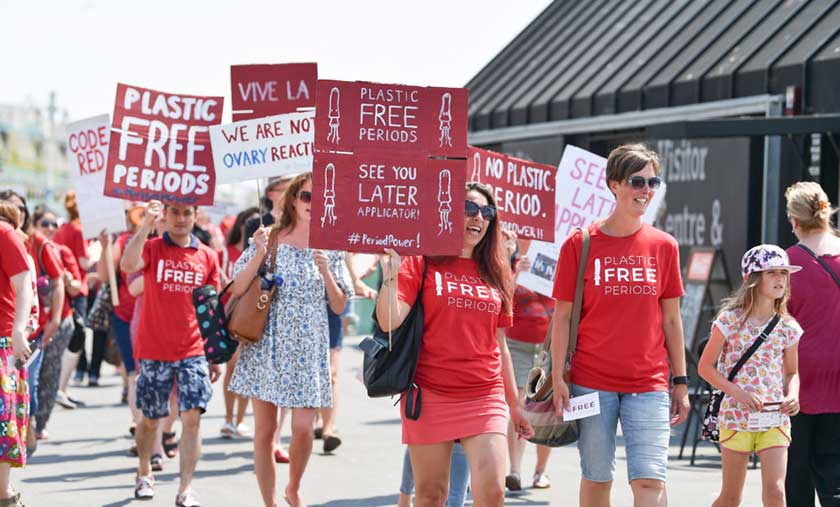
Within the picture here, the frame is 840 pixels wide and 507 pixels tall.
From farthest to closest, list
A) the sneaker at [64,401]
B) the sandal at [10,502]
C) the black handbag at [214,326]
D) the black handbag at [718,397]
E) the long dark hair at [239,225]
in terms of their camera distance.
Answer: the sneaker at [64,401], the long dark hair at [239,225], the black handbag at [214,326], the sandal at [10,502], the black handbag at [718,397]

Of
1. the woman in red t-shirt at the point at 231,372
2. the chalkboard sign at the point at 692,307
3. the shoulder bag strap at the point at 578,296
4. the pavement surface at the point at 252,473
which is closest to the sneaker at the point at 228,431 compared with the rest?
the woman in red t-shirt at the point at 231,372

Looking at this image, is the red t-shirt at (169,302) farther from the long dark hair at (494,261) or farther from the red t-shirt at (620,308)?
the red t-shirt at (620,308)

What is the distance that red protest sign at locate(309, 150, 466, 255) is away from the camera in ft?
19.7

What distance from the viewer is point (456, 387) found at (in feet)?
19.5

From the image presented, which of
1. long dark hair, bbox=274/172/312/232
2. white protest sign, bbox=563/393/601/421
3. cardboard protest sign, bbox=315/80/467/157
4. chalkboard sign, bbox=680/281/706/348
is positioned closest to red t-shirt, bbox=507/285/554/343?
long dark hair, bbox=274/172/312/232

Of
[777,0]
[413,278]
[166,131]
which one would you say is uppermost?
[777,0]

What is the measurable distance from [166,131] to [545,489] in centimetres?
353

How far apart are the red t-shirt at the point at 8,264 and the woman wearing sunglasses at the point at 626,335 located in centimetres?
301

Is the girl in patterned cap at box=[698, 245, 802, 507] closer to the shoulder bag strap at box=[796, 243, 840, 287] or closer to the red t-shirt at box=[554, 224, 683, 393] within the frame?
the shoulder bag strap at box=[796, 243, 840, 287]

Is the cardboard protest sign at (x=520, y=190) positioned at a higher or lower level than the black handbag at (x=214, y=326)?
higher

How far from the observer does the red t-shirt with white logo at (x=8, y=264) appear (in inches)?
291

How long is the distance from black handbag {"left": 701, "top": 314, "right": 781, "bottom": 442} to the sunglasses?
58.8 inches

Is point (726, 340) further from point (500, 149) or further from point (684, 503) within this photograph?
point (500, 149)

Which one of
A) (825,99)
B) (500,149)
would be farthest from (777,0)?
(500,149)
